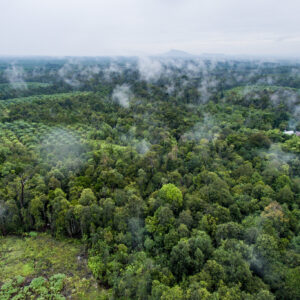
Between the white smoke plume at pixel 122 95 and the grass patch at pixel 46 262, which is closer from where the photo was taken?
the grass patch at pixel 46 262

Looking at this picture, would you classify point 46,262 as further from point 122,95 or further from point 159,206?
point 122,95

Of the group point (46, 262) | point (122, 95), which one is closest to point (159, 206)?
point (46, 262)

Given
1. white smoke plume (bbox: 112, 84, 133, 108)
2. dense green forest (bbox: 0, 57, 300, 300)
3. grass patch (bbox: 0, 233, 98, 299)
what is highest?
white smoke plume (bbox: 112, 84, 133, 108)

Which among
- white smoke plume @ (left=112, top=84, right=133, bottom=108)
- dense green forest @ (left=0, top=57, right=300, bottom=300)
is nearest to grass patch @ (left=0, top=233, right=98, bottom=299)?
dense green forest @ (left=0, top=57, right=300, bottom=300)

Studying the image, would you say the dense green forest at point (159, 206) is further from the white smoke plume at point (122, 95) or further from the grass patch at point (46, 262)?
the white smoke plume at point (122, 95)

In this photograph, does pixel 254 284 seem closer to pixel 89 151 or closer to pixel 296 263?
pixel 296 263

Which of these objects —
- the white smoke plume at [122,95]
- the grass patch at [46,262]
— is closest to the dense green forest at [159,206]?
the grass patch at [46,262]

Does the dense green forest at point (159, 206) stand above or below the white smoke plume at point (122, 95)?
below

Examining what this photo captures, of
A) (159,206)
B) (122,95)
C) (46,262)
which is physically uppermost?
(122,95)

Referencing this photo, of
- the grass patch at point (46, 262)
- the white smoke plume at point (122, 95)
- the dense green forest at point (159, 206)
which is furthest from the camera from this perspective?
the white smoke plume at point (122, 95)

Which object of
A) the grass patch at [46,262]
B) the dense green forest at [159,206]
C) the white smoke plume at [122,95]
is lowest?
the grass patch at [46,262]

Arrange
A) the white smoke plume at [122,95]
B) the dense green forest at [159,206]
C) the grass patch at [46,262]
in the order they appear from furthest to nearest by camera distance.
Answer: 1. the white smoke plume at [122,95]
2. the grass patch at [46,262]
3. the dense green forest at [159,206]

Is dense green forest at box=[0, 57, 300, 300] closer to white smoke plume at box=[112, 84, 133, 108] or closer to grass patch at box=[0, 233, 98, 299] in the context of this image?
grass patch at box=[0, 233, 98, 299]

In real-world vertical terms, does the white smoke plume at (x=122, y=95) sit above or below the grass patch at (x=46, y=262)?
above
